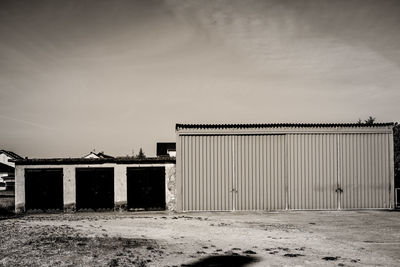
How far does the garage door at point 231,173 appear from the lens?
1652cm

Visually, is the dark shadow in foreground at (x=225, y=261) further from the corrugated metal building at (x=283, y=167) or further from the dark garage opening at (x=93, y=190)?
the dark garage opening at (x=93, y=190)

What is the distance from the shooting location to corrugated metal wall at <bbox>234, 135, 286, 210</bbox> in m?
16.6

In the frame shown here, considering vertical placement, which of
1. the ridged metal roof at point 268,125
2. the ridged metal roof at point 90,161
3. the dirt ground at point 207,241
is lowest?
the dirt ground at point 207,241

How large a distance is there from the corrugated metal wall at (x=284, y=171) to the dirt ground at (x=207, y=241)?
2140 mm

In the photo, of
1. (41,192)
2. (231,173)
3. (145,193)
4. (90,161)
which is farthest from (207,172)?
(41,192)

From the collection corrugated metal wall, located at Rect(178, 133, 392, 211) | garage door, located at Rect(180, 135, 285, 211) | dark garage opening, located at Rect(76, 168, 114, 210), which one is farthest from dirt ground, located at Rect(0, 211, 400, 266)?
dark garage opening, located at Rect(76, 168, 114, 210)

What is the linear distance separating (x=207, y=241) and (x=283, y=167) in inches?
326

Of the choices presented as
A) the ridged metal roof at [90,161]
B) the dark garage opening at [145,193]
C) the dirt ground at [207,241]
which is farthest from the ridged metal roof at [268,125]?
the dirt ground at [207,241]

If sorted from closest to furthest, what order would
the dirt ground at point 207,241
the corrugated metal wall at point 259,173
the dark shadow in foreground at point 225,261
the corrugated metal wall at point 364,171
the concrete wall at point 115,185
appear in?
the dark shadow in foreground at point 225,261 → the dirt ground at point 207,241 → the concrete wall at point 115,185 → the corrugated metal wall at point 259,173 → the corrugated metal wall at point 364,171

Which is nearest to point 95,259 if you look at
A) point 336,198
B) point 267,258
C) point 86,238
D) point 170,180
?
point 86,238

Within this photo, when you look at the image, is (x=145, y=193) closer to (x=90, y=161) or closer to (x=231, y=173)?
(x=90, y=161)

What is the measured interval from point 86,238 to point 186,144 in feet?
25.6

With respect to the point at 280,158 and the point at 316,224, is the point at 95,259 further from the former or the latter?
the point at 280,158

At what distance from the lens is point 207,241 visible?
31.7 ft
